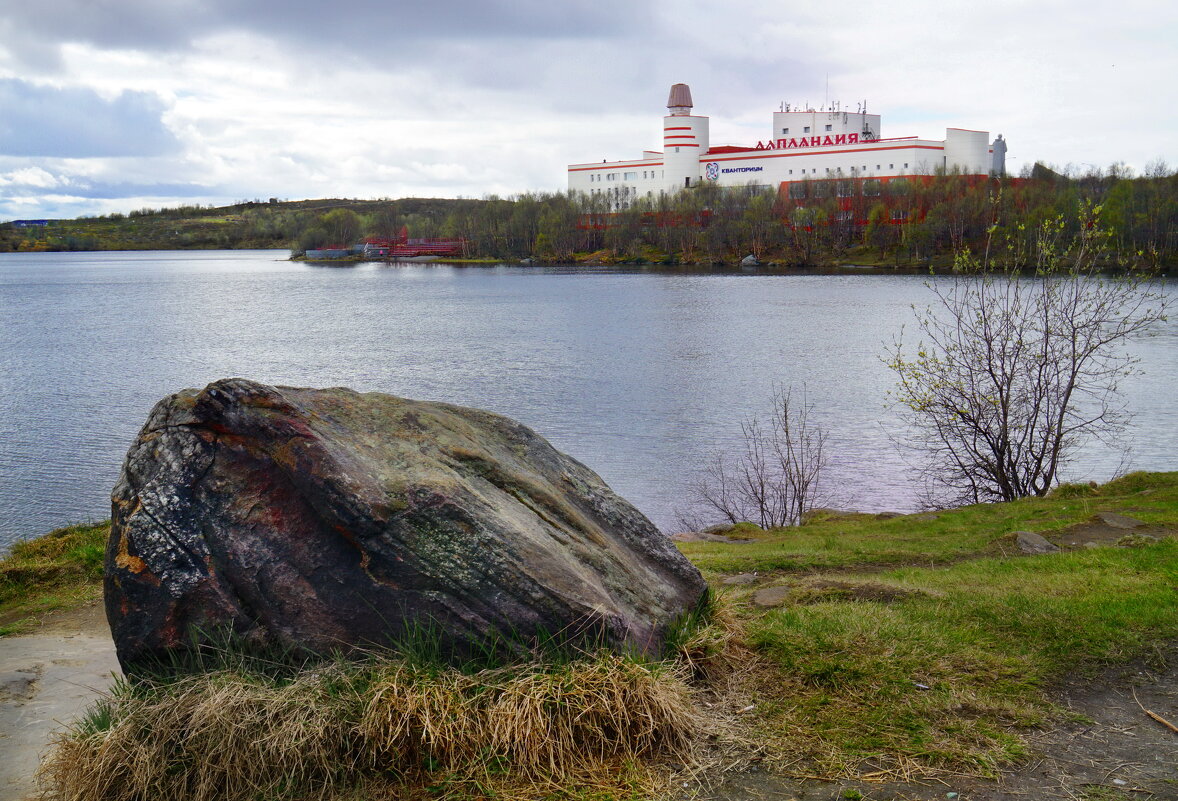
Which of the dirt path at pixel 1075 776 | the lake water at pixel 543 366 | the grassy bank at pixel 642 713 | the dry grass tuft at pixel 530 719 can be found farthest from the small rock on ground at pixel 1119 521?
the dry grass tuft at pixel 530 719

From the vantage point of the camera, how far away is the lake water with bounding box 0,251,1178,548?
2291 cm

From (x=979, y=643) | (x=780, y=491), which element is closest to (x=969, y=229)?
(x=780, y=491)

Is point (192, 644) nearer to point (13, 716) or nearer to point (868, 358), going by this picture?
point (13, 716)

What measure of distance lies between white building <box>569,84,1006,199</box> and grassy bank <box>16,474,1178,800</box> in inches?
4774

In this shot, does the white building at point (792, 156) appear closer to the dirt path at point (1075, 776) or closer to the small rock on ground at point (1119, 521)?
the small rock on ground at point (1119, 521)

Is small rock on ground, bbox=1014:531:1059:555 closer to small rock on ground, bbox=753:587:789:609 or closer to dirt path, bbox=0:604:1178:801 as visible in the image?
small rock on ground, bbox=753:587:789:609

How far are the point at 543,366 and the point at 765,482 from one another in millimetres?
19323

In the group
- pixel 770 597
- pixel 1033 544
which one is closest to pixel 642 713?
pixel 770 597

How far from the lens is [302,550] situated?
18.2ft

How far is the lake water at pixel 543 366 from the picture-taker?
22906 mm

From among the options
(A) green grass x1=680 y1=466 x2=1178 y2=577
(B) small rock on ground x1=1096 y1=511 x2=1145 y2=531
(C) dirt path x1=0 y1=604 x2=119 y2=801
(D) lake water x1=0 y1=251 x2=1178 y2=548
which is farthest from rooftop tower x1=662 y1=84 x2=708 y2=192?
(C) dirt path x1=0 y1=604 x2=119 y2=801

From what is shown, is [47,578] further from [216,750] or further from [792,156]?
[792,156]

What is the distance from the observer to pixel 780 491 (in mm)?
20969

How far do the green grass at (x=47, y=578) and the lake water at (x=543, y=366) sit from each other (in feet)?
22.3
